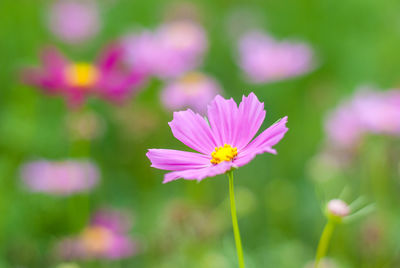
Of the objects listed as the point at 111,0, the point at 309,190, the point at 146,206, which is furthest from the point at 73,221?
the point at 111,0

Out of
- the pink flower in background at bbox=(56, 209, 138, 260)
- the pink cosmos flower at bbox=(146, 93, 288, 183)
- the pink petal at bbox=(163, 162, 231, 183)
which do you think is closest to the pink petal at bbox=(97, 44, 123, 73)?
the pink flower in background at bbox=(56, 209, 138, 260)

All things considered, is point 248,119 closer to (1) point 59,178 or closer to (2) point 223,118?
(2) point 223,118

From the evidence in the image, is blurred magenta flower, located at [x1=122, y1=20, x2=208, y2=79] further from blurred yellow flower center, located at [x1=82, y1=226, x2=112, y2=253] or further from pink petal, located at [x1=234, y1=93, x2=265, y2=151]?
pink petal, located at [x1=234, y1=93, x2=265, y2=151]

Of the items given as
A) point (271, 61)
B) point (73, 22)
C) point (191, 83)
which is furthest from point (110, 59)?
point (73, 22)

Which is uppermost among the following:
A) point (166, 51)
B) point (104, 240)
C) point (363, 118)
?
point (166, 51)

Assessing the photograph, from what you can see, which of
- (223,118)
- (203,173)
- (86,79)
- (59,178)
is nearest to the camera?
(203,173)

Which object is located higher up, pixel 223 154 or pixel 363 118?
pixel 363 118

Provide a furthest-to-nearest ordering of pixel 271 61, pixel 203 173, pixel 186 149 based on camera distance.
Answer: pixel 271 61
pixel 186 149
pixel 203 173
